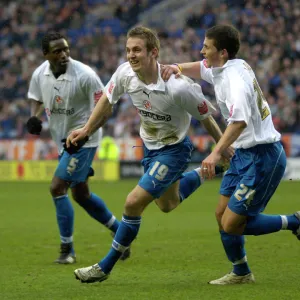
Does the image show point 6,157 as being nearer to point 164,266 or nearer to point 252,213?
point 164,266

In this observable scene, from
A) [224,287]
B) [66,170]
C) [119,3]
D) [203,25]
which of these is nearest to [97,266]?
Answer: [224,287]

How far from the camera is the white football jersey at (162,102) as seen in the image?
734 centimetres

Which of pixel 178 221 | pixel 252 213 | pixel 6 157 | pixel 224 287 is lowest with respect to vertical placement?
pixel 6 157

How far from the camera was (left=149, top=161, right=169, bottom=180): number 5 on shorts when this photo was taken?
24.3 feet

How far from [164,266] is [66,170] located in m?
1.55

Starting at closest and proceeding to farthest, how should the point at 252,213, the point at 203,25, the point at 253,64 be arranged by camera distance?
the point at 252,213
the point at 253,64
the point at 203,25

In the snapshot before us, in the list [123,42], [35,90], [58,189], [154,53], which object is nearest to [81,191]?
[58,189]

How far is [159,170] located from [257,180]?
3.27ft

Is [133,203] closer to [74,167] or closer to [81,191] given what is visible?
[74,167]

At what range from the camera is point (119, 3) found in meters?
30.5

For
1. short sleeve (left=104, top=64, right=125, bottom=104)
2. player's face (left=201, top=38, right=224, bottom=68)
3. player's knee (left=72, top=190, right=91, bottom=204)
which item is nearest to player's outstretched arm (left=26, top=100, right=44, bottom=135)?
player's knee (left=72, top=190, right=91, bottom=204)

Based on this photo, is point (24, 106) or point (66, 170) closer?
point (66, 170)

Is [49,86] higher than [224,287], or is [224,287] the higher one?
[49,86]

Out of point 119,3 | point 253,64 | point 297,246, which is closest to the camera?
point 297,246
